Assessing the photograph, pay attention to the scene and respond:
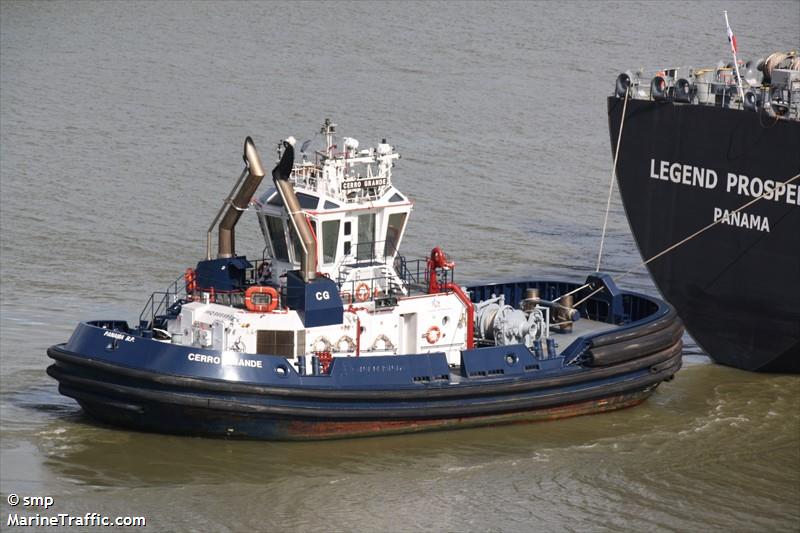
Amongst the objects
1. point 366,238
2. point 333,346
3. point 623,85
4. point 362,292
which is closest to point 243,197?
point 366,238

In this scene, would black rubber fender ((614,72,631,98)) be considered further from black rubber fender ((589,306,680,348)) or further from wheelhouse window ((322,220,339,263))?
wheelhouse window ((322,220,339,263))

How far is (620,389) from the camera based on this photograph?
63.9ft

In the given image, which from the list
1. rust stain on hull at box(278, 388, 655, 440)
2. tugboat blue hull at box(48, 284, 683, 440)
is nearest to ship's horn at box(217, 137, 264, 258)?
tugboat blue hull at box(48, 284, 683, 440)

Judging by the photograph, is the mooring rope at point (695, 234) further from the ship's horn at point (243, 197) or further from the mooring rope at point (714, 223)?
the ship's horn at point (243, 197)

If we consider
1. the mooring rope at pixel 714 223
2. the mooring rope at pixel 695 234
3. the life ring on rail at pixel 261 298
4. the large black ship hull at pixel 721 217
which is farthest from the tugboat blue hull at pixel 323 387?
the mooring rope at pixel 714 223

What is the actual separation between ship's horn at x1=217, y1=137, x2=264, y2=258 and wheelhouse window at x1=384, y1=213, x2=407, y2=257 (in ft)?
5.51

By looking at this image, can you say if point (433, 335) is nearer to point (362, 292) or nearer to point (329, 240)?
point (362, 292)

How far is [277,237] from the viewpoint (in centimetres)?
1898

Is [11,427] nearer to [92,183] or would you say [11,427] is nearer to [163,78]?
[92,183]

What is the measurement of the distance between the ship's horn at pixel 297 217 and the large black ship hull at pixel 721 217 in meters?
6.06

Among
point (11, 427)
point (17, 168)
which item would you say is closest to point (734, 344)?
point (11, 427)

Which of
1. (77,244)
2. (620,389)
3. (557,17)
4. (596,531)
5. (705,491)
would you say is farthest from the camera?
(557,17)

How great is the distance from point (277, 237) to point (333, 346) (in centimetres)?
158

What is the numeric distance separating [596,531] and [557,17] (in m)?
35.3
